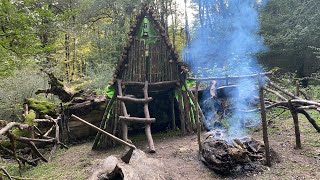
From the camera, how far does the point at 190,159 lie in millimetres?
7172

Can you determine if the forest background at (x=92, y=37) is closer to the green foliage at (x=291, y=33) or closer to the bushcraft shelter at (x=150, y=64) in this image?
the green foliage at (x=291, y=33)

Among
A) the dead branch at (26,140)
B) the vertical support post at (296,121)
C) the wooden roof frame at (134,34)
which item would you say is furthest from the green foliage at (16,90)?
the vertical support post at (296,121)

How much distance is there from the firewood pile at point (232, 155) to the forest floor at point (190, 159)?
0.60ft

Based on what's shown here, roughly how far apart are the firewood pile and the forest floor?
18 cm

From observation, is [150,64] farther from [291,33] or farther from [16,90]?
[291,33]

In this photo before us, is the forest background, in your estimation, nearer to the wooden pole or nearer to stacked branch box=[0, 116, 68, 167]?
stacked branch box=[0, 116, 68, 167]

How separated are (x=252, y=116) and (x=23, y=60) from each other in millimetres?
8663

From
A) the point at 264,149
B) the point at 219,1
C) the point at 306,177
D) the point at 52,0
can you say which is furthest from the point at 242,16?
the point at 52,0

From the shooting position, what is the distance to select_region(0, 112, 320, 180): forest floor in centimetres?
588

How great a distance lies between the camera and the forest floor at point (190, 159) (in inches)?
231

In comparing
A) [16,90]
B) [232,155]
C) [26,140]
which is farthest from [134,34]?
[16,90]

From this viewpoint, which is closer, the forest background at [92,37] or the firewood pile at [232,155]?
the firewood pile at [232,155]

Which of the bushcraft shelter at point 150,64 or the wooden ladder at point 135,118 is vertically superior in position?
the bushcraft shelter at point 150,64

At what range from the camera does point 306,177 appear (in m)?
5.38
